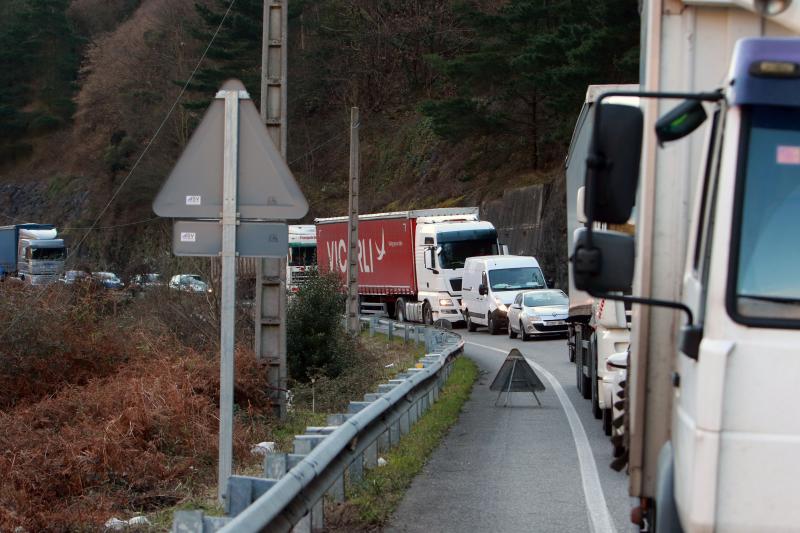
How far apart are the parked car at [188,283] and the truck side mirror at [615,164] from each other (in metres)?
14.6

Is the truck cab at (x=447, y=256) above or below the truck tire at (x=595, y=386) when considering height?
above

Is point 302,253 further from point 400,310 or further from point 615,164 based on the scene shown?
point 615,164

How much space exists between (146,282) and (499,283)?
53.2ft

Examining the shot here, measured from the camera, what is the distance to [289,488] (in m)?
5.54

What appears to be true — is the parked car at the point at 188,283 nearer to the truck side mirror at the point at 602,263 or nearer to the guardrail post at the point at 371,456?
the guardrail post at the point at 371,456

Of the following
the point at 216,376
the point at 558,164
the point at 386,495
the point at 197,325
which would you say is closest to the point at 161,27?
the point at 558,164

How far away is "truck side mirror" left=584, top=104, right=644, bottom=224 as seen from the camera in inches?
159

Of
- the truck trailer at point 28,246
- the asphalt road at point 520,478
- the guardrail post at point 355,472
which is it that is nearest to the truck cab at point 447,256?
the asphalt road at point 520,478

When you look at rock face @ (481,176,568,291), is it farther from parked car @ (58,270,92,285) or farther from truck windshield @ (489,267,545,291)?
parked car @ (58,270,92,285)

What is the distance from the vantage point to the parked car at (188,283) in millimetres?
18555

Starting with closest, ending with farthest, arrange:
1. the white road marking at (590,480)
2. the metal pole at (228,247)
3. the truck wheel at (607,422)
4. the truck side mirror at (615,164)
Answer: the truck side mirror at (615,164) < the metal pole at (228,247) < the white road marking at (590,480) < the truck wheel at (607,422)

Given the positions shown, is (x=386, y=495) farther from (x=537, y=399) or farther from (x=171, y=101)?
(x=171, y=101)

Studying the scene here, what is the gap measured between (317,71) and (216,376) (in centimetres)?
5786

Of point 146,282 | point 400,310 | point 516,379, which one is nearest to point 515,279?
point 400,310
